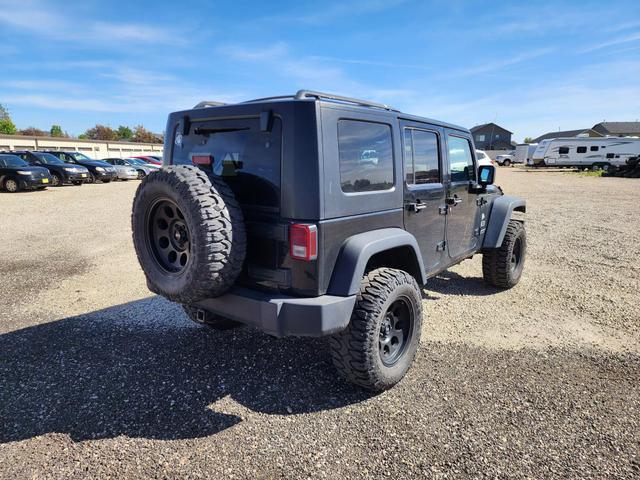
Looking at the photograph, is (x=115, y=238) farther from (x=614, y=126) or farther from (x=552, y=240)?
(x=614, y=126)

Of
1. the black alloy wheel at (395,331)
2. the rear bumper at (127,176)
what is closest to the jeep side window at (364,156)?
the black alloy wheel at (395,331)

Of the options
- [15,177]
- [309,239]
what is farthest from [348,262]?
[15,177]

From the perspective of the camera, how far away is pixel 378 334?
2.78 meters

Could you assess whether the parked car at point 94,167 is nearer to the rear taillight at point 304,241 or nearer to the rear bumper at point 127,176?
the rear bumper at point 127,176

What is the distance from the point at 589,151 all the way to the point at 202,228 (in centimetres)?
3932

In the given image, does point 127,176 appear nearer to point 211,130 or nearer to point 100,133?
point 211,130

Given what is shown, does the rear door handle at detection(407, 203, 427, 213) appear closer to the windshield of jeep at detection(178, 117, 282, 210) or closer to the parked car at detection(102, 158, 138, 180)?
the windshield of jeep at detection(178, 117, 282, 210)

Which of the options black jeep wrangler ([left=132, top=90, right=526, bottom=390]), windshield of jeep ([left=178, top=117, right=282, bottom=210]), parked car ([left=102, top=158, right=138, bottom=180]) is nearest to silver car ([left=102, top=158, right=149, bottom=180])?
parked car ([left=102, top=158, right=138, bottom=180])

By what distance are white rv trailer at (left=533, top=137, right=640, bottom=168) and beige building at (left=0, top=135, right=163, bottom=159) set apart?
35.4 metres

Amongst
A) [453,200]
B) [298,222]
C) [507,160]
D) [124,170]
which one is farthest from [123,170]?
[507,160]

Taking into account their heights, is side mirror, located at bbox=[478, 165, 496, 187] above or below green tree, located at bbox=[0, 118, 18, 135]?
below

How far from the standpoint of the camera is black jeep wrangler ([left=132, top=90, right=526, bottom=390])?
2.45 m

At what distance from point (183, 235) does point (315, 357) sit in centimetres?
157

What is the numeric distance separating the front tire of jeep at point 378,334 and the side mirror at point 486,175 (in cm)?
201
